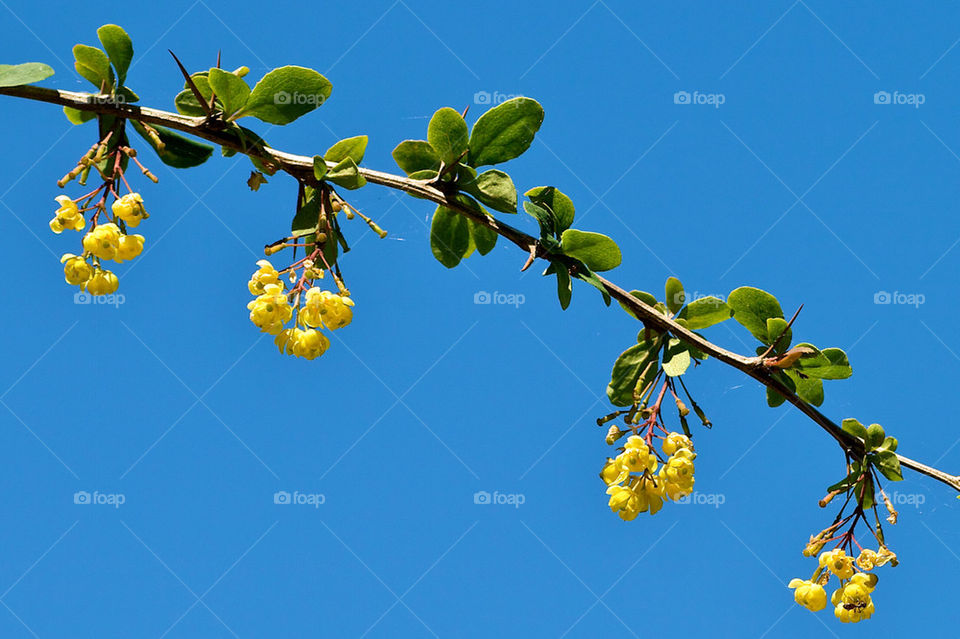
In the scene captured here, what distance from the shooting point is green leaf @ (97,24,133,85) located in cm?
177

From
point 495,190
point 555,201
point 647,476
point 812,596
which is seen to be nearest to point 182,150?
point 495,190

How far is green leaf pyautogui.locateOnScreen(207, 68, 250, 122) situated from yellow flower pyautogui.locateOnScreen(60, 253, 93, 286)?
16.1 inches

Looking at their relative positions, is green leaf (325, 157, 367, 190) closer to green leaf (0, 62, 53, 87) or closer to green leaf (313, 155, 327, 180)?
green leaf (313, 155, 327, 180)

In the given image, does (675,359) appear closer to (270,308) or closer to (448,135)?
(448,135)

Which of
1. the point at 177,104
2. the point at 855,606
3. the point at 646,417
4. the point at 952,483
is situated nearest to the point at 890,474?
the point at 952,483

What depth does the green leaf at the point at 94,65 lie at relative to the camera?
5.87 feet

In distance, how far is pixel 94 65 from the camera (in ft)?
5.91

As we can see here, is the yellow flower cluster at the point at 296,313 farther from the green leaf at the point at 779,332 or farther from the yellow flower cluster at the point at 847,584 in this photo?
the yellow flower cluster at the point at 847,584

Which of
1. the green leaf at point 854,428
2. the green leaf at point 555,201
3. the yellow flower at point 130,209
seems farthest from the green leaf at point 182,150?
the green leaf at point 854,428

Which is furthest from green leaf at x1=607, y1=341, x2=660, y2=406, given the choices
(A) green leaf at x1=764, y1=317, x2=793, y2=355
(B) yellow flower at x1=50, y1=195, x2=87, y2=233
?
(B) yellow flower at x1=50, y1=195, x2=87, y2=233

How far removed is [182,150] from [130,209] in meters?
0.30

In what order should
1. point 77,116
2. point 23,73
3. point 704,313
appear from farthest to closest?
point 704,313
point 77,116
point 23,73

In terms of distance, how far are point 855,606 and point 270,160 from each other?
5.50 ft

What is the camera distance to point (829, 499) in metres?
2.12
